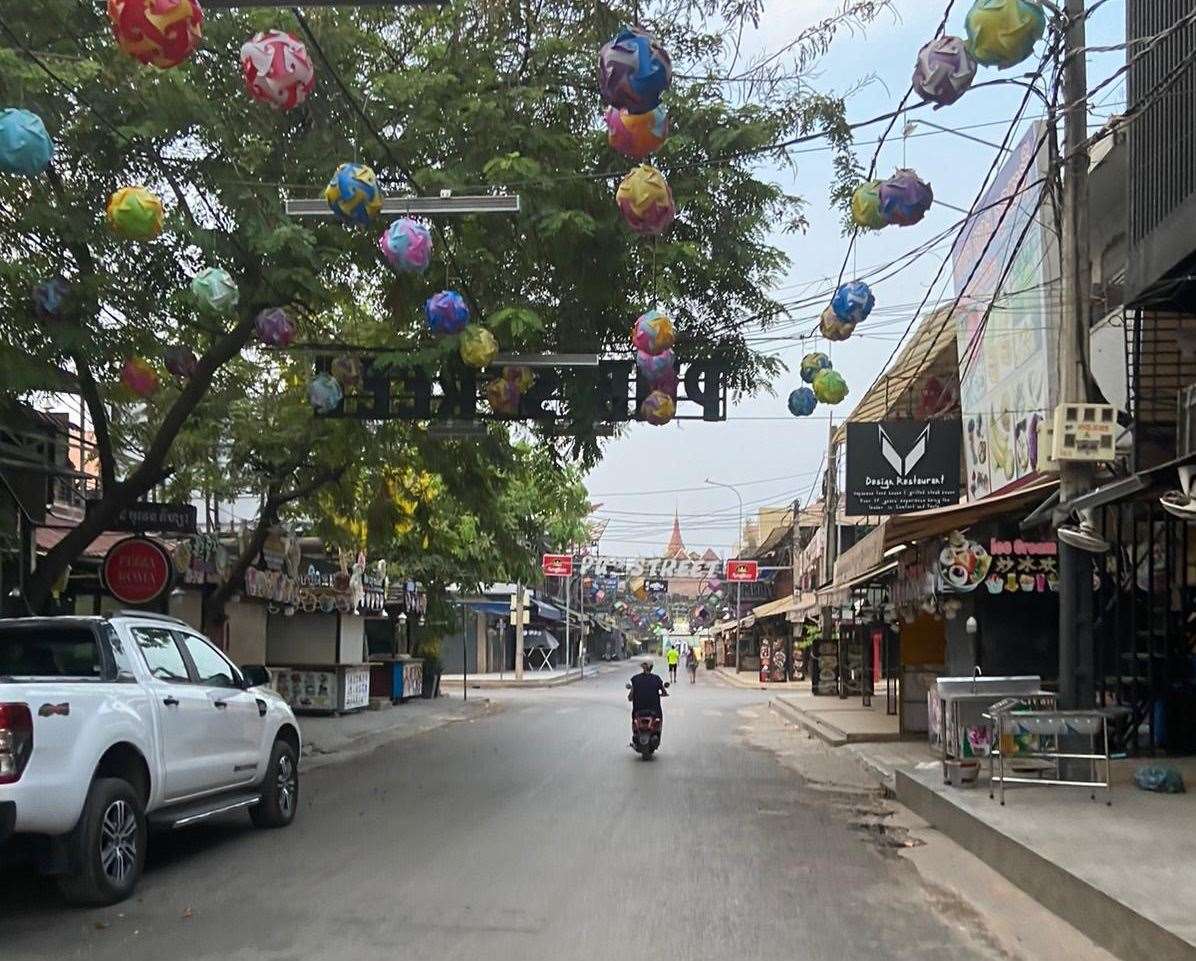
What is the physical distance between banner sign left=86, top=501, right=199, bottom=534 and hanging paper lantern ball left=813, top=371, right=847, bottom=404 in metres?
8.43

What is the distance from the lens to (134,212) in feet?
30.1

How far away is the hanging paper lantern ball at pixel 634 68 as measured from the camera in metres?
7.81

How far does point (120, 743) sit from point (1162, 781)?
8945 mm

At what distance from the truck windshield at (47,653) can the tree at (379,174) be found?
9.62ft

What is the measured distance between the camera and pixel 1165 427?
1416 centimetres

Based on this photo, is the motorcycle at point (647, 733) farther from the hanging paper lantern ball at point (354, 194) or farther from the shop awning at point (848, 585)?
the hanging paper lantern ball at point (354, 194)

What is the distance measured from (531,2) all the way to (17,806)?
8484 millimetres

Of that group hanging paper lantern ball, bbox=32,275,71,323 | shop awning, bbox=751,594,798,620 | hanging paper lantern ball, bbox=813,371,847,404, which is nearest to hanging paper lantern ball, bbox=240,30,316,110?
hanging paper lantern ball, bbox=32,275,71,323

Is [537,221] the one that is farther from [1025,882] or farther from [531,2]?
[1025,882]

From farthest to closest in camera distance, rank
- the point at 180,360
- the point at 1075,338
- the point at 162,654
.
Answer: the point at 180,360
the point at 1075,338
the point at 162,654

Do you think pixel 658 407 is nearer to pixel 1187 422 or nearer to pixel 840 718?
pixel 1187 422

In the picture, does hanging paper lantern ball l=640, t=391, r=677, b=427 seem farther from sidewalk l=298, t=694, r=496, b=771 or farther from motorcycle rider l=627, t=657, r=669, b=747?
sidewalk l=298, t=694, r=496, b=771

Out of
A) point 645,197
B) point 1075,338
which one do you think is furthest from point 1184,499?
point 645,197

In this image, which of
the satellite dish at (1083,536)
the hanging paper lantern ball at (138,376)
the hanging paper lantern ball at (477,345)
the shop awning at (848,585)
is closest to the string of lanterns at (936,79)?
the satellite dish at (1083,536)
